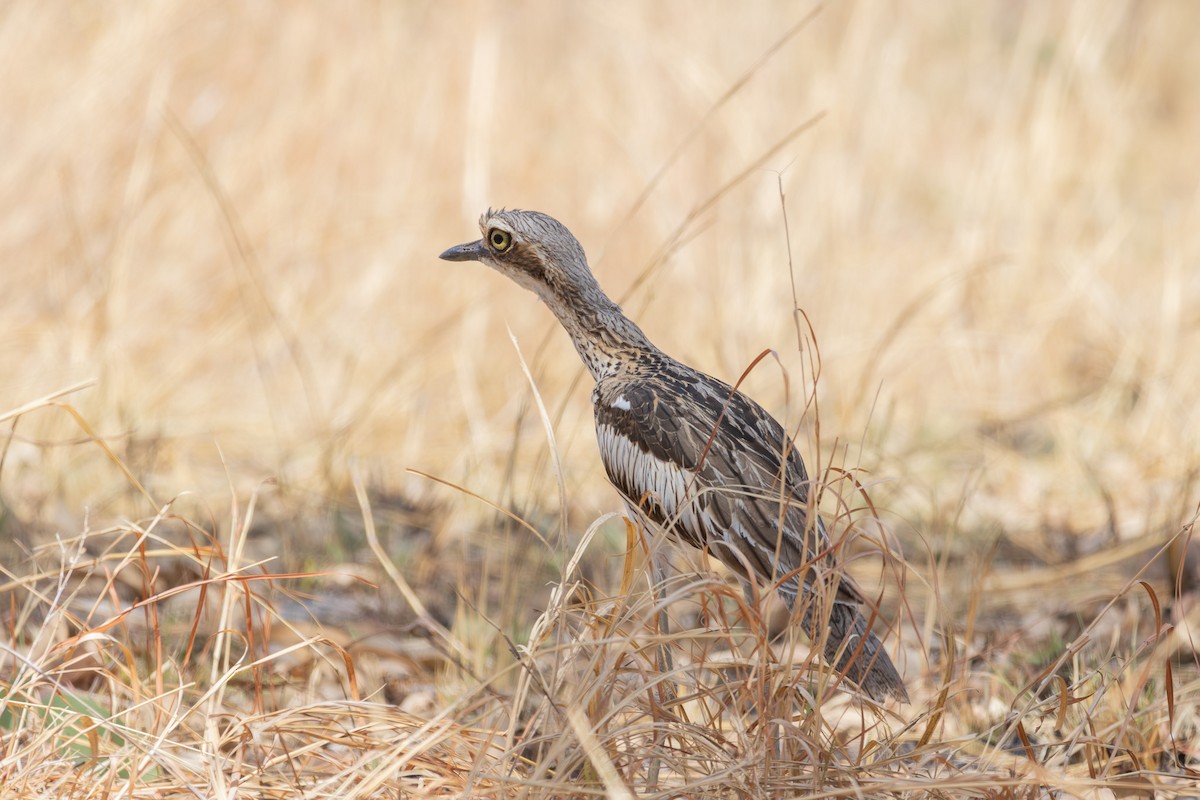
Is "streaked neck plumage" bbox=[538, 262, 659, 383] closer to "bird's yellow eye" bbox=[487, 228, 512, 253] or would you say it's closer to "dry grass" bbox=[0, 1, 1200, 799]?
"bird's yellow eye" bbox=[487, 228, 512, 253]

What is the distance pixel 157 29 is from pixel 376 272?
1.60 meters

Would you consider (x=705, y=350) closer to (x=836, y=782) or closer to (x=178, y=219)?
(x=178, y=219)

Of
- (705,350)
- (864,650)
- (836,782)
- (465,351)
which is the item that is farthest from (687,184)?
(836,782)

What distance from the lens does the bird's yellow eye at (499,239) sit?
3.40m

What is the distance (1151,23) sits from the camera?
28.5 feet

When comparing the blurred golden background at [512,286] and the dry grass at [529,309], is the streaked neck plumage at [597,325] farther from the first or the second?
the blurred golden background at [512,286]

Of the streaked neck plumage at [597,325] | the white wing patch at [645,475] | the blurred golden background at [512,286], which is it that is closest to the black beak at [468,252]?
the streaked neck plumage at [597,325]

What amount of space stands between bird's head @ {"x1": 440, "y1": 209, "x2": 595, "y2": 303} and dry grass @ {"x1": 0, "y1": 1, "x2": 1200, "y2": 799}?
0.46m

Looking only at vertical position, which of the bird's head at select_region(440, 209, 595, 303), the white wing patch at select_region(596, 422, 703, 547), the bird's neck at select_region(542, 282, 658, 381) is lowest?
the white wing patch at select_region(596, 422, 703, 547)

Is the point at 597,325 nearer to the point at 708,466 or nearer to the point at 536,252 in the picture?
the point at 536,252

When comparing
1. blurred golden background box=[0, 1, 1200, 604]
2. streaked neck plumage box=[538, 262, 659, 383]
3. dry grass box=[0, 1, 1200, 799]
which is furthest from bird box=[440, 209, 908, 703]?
blurred golden background box=[0, 1, 1200, 604]

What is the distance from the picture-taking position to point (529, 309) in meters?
7.33

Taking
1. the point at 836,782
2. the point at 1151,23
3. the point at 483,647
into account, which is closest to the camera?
the point at 836,782

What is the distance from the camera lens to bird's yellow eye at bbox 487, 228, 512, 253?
340 centimetres
